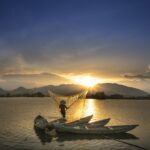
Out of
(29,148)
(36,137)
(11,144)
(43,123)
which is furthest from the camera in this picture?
(43,123)

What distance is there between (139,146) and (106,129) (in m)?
6.87

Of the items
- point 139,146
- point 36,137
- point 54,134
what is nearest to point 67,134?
point 54,134

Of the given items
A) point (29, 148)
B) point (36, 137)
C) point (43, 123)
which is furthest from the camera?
point (43, 123)

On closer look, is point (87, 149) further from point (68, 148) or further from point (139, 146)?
point (139, 146)

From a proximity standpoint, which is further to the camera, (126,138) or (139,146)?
(126,138)

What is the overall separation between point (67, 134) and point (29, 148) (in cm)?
904

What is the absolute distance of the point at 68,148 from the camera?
97.0ft

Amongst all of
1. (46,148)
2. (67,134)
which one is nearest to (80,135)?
(67,134)

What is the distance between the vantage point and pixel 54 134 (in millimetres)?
36969

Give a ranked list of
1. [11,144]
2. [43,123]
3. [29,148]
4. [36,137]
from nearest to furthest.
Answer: [29,148]
[11,144]
[36,137]
[43,123]

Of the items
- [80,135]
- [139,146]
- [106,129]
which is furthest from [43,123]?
[139,146]

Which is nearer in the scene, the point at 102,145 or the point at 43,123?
the point at 102,145

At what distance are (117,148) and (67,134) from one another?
9.22 metres

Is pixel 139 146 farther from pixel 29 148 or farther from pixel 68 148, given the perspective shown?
pixel 29 148
